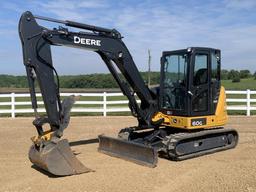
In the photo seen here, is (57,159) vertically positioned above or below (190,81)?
below

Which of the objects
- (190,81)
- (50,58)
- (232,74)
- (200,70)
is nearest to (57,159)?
(50,58)

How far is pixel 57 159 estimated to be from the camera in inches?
317

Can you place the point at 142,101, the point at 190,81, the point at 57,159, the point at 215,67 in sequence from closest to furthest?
the point at 57,159 → the point at 190,81 → the point at 142,101 → the point at 215,67

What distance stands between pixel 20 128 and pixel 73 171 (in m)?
7.62

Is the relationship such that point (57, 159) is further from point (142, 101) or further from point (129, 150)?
point (142, 101)

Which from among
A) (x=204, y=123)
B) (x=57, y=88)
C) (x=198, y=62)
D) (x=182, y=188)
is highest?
(x=198, y=62)

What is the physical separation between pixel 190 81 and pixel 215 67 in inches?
41.5

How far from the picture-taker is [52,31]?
28.2 feet

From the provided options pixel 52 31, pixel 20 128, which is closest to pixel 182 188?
pixel 52 31

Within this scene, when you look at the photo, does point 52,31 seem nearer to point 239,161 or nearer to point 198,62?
point 198,62

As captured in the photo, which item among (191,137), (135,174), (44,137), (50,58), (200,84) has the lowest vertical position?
(135,174)

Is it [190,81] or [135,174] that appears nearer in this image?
[135,174]

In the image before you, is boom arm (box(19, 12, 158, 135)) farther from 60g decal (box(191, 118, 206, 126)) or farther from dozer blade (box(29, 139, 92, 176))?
60g decal (box(191, 118, 206, 126))

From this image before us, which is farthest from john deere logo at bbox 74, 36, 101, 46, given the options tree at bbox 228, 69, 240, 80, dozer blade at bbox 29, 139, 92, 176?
tree at bbox 228, 69, 240, 80
